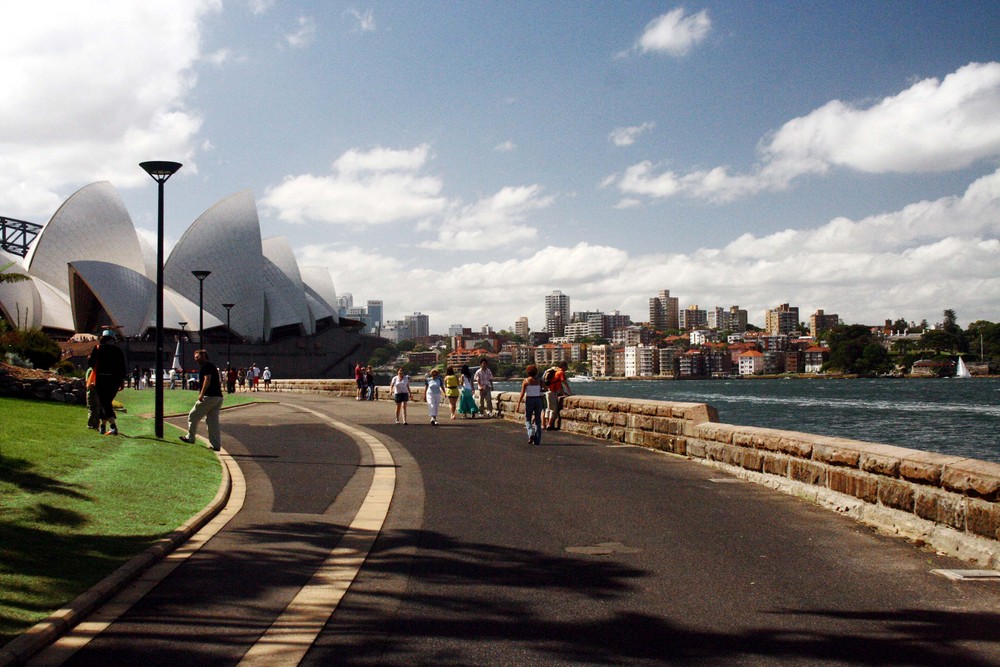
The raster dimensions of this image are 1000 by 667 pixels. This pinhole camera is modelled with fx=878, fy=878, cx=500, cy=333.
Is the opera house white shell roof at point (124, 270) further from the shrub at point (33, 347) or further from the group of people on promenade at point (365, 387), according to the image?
the shrub at point (33, 347)

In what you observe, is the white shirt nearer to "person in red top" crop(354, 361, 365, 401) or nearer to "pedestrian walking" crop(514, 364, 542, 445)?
"pedestrian walking" crop(514, 364, 542, 445)

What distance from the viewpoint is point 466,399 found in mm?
21906

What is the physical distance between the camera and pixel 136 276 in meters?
Answer: 78.8

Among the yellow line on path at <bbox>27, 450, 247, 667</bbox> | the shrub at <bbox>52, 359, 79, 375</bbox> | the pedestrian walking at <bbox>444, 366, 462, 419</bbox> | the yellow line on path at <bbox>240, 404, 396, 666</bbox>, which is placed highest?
the shrub at <bbox>52, 359, 79, 375</bbox>

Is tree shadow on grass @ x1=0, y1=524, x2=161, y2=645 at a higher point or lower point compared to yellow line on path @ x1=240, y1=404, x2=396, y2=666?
higher

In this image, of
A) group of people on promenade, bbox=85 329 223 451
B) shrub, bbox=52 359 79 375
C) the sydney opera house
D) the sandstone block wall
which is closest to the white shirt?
group of people on promenade, bbox=85 329 223 451

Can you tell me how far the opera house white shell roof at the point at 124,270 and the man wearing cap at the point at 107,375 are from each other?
65.1 metres

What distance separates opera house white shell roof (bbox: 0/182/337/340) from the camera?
2987 inches

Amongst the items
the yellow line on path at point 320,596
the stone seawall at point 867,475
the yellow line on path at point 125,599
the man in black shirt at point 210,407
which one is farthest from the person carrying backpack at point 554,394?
the yellow line on path at point 125,599

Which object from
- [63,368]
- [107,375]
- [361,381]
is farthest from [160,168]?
[361,381]

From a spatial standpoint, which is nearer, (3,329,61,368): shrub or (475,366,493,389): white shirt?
(475,366,493,389): white shirt

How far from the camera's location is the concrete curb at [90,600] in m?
4.03

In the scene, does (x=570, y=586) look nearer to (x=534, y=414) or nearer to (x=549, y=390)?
(x=534, y=414)

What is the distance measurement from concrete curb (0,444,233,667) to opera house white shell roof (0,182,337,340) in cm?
7279
